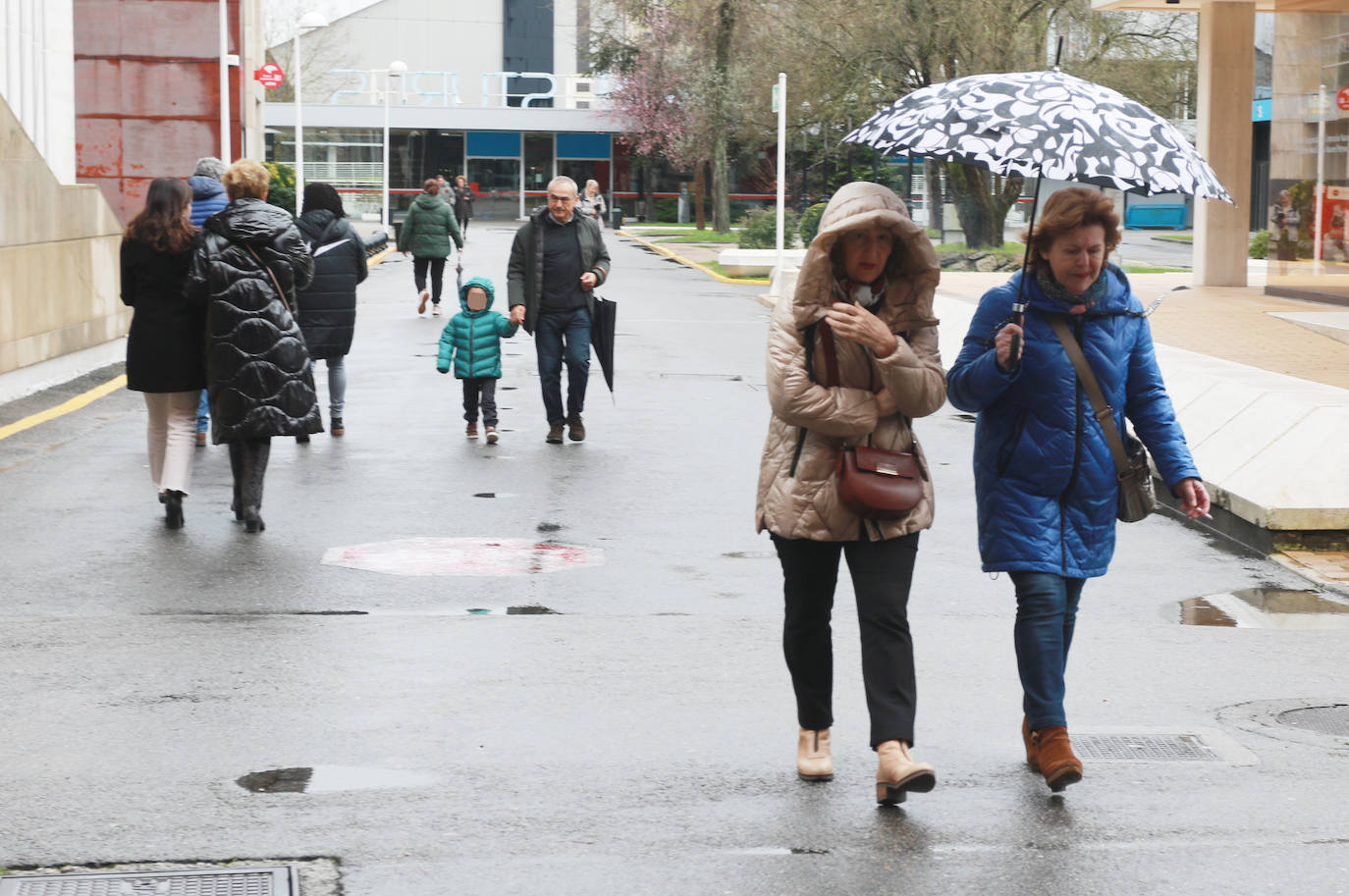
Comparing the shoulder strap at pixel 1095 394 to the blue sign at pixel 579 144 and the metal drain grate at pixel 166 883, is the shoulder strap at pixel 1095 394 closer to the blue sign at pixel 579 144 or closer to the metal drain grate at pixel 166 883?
the metal drain grate at pixel 166 883

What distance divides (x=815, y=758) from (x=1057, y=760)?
27.4 inches

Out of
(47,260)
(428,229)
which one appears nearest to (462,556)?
(47,260)

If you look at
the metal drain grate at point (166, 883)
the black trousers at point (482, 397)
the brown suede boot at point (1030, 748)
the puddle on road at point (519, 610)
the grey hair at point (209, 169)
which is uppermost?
the grey hair at point (209, 169)

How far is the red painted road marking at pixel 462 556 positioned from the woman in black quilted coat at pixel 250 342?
0.74m

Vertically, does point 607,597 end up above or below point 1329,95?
below

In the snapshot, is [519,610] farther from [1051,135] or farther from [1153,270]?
[1153,270]

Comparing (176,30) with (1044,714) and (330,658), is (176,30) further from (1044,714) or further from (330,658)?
(1044,714)

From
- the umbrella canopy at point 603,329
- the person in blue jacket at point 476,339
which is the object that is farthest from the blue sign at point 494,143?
the umbrella canopy at point 603,329

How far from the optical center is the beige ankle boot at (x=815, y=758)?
5.24 metres

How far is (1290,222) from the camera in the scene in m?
24.9

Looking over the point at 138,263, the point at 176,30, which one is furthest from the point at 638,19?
the point at 138,263

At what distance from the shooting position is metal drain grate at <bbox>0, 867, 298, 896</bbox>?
170 inches

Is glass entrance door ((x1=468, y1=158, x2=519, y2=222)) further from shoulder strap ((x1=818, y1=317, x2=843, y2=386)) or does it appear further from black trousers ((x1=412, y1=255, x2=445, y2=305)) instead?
shoulder strap ((x1=818, y1=317, x2=843, y2=386))

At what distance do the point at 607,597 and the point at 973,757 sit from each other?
2.62 metres
